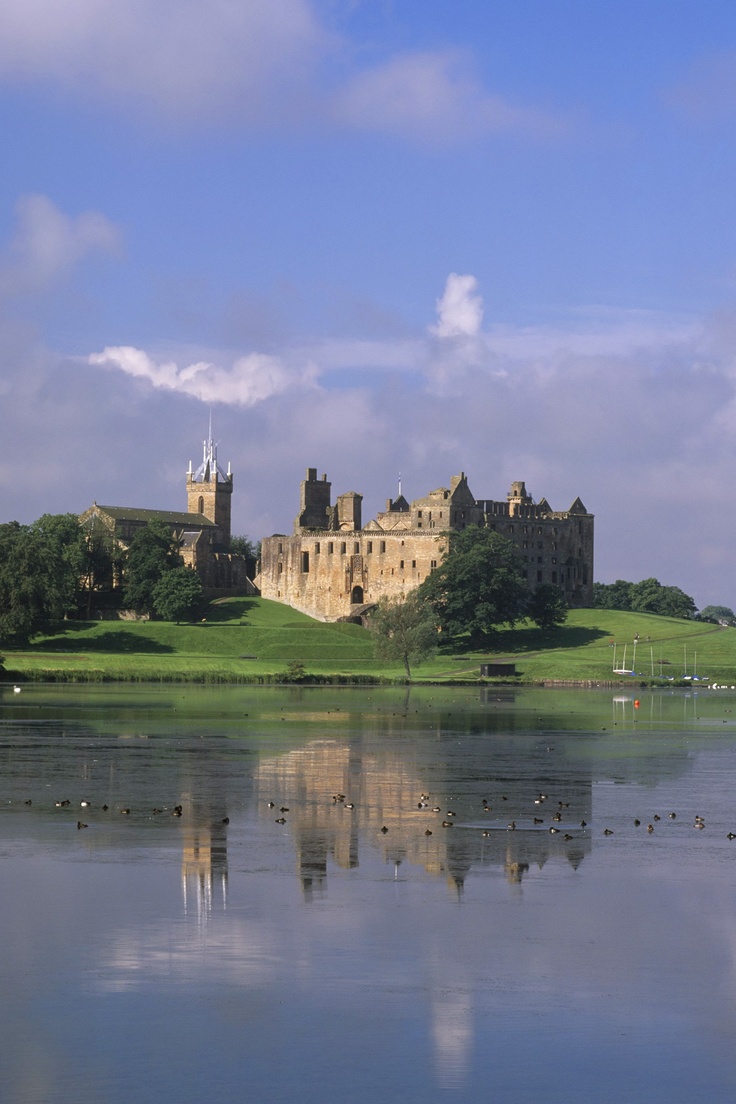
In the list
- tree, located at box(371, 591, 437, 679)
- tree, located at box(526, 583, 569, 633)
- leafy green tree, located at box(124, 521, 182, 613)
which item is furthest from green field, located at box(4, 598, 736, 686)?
leafy green tree, located at box(124, 521, 182, 613)

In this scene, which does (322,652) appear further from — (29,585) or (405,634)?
(29,585)

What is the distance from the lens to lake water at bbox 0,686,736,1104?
15750 mm

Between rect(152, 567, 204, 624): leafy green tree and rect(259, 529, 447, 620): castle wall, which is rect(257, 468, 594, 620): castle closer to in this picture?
rect(259, 529, 447, 620): castle wall

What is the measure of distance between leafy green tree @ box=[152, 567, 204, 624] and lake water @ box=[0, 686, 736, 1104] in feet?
347

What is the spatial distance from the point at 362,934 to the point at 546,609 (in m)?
135

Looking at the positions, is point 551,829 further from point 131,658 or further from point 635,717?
point 131,658

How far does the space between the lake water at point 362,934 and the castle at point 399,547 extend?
5252 inches

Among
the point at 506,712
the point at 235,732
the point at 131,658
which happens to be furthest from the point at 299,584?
the point at 235,732

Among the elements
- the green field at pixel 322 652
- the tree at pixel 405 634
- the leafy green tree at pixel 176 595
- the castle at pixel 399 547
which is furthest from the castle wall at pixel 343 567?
the tree at pixel 405 634

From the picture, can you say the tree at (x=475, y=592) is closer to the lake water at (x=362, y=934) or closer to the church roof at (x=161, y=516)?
the church roof at (x=161, y=516)

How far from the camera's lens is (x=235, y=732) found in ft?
193

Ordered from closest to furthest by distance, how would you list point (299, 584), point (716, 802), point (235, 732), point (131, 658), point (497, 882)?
point (497, 882)
point (716, 802)
point (235, 732)
point (131, 658)
point (299, 584)

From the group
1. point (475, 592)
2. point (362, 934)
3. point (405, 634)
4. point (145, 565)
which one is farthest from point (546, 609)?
point (362, 934)

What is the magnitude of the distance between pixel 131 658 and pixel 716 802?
289ft
